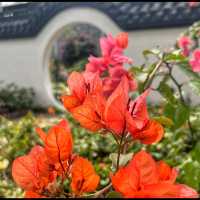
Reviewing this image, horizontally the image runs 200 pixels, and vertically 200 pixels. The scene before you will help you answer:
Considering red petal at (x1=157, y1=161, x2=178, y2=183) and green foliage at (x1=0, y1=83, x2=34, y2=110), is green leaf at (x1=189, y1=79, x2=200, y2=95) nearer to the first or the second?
red petal at (x1=157, y1=161, x2=178, y2=183)

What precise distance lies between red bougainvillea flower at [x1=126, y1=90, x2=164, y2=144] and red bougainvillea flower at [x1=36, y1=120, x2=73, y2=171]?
5 centimetres

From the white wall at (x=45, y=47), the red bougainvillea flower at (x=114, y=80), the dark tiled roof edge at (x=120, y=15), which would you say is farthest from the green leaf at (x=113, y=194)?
the white wall at (x=45, y=47)

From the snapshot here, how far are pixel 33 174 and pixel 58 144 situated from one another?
0.03 m

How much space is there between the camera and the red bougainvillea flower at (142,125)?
0.36 metres

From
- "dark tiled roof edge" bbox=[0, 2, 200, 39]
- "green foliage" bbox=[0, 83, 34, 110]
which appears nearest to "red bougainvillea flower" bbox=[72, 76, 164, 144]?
"dark tiled roof edge" bbox=[0, 2, 200, 39]

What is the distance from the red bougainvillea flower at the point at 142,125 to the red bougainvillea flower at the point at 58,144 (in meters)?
0.05

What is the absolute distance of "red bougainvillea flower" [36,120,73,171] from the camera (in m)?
0.35

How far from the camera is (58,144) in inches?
13.9

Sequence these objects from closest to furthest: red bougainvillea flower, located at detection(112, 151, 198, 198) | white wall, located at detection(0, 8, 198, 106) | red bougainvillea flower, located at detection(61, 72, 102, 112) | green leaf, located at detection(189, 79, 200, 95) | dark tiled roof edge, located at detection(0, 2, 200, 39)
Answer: red bougainvillea flower, located at detection(112, 151, 198, 198) < red bougainvillea flower, located at detection(61, 72, 102, 112) < green leaf, located at detection(189, 79, 200, 95) < dark tiled roof edge, located at detection(0, 2, 200, 39) < white wall, located at detection(0, 8, 198, 106)

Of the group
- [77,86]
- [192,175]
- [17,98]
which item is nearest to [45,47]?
[17,98]

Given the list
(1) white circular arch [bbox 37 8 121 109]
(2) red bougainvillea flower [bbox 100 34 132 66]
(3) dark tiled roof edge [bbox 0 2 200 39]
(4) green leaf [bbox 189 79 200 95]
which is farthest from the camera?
(1) white circular arch [bbox 37 8 121 109]

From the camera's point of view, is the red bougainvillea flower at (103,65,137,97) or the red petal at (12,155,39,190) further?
the red bougainvillea flower at (103,65,137,97)

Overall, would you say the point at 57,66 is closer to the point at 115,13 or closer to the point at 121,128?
the point at 115,13

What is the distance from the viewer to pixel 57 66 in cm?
725
